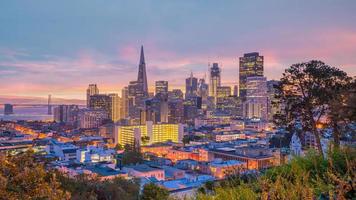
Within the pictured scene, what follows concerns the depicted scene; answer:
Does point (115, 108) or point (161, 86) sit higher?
point (161, 86)

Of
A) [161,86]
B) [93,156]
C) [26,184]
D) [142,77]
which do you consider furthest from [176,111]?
[26,184]

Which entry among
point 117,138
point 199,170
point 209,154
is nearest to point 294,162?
point 199,170

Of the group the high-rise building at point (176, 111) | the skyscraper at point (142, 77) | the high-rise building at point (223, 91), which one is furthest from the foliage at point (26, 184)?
the high-rise building at point (223, 91)

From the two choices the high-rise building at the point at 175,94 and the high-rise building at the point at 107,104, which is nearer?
the high-rise building at the point at 107,104

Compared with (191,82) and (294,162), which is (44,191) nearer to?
(294,162)

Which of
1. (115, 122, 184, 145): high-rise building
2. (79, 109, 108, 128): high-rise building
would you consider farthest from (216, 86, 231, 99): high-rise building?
(115, 122, 184, 145): high-rise building

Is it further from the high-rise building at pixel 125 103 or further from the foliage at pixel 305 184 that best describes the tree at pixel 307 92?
the high-rise building at pixel 125 103

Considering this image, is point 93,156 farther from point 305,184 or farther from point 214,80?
point 214,80
